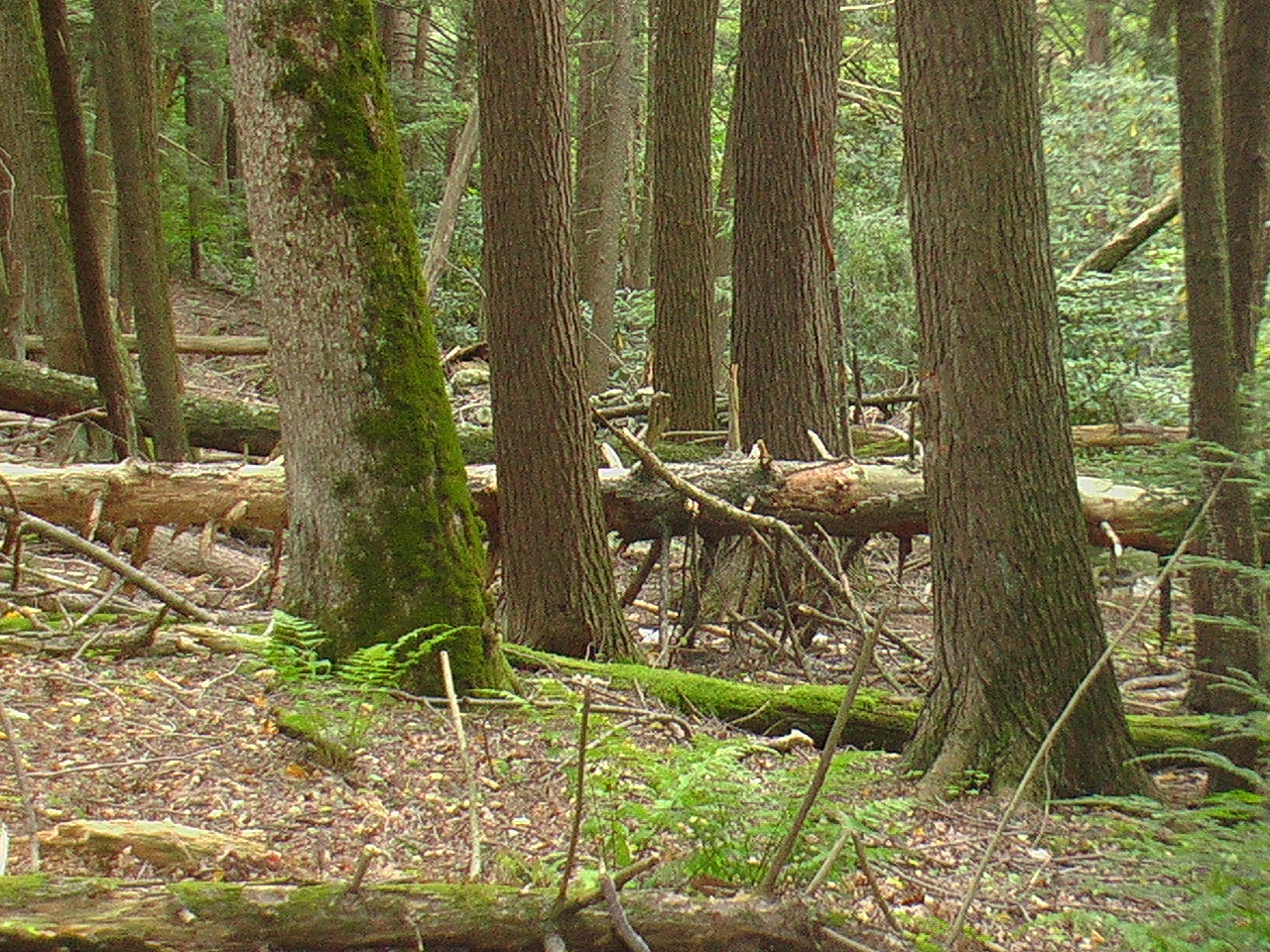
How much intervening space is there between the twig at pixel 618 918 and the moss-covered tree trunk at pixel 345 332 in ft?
8.27

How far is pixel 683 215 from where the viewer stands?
10945 mm

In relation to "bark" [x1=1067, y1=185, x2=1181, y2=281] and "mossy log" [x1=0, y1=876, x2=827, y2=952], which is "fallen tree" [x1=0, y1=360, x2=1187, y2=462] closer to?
"bark" [x1=1067, y1=185, x2=1181, y2=281]

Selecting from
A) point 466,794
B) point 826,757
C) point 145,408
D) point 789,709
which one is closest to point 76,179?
point 145,408

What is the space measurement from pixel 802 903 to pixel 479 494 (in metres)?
5.14

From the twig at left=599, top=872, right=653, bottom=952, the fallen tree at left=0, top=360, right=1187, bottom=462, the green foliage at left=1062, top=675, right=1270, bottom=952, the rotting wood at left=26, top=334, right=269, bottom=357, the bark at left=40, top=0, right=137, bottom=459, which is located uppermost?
the bark at left=40, top=0, right=137, bottom=459

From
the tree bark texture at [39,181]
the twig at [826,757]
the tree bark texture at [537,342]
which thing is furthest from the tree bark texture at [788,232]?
the twig at [826,757]

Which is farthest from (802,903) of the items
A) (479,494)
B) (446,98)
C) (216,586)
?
(446,98)

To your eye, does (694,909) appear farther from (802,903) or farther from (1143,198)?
(1143,198)

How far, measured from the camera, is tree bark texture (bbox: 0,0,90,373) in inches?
425

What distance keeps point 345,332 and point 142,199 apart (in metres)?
4.94

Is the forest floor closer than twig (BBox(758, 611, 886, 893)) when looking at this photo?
No

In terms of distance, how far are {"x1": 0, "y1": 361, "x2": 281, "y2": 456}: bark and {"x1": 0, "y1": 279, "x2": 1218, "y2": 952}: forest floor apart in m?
4.31

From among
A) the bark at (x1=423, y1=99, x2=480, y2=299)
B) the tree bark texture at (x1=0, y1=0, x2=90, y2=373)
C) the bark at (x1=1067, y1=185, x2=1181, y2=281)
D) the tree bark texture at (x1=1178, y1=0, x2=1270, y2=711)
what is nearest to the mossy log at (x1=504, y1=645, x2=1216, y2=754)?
the tree bark texture at (x1=1178, y1=0, x2=1270, y2=711)

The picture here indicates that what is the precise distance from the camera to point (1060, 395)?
549 centimetres
